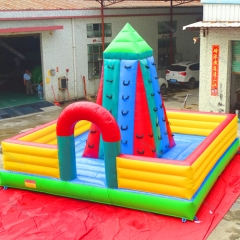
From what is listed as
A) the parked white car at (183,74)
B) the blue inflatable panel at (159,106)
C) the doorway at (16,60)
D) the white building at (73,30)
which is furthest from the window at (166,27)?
the blue inflatable panel at (159,106)

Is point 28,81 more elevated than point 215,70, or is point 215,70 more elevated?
point 215,70

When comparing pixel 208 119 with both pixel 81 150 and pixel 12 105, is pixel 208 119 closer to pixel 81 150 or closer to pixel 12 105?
pixel 81 150

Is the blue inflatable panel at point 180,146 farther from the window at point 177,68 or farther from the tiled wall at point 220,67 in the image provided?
the window at point 177,68

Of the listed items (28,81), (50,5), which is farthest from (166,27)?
(28,81)

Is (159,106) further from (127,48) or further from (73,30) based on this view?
(73,30)

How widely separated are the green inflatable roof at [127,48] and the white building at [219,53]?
5.64m

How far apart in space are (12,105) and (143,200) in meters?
13.7

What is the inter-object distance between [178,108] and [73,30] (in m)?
7.05

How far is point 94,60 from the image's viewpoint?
24.2 meters

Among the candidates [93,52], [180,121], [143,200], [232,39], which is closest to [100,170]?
[143,200]

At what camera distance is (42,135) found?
12.7 m

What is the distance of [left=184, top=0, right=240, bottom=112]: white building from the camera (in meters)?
16.5

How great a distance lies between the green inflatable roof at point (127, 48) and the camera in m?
11.2

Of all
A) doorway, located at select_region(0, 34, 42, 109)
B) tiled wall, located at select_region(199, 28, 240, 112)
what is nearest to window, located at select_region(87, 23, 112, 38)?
doorway, located at select_region(0, 34, 42, 109)
